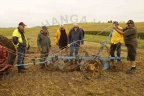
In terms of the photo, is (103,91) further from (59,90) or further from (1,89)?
Answer: (1,89)

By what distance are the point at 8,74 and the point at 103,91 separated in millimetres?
3812

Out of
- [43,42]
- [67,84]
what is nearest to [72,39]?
[43,42]

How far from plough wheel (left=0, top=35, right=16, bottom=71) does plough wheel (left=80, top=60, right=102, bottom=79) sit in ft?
8.19

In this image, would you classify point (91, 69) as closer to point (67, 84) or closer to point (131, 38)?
point (67, 84)

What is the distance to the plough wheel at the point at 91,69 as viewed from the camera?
8.54 m

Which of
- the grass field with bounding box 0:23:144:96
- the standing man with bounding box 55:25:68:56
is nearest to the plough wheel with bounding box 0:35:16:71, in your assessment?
the grass field with bounding box 0:23:144:96

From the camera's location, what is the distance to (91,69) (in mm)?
8570

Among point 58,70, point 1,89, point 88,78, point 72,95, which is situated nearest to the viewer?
point 72,95

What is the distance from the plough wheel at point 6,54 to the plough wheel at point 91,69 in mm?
2495


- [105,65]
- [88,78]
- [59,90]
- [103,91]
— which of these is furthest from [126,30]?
[59,90]

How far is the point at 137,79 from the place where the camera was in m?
8.59

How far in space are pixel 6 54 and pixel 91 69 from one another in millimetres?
2949

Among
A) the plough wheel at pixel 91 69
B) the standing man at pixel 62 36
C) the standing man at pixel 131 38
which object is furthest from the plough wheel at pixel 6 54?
the standing man at pixel 131 38

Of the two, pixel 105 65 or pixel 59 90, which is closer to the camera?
pixel 59 90
